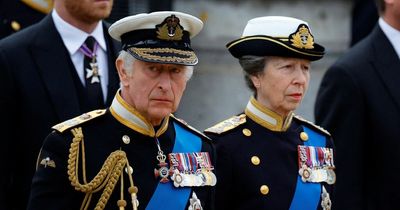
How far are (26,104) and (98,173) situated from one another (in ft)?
3.99

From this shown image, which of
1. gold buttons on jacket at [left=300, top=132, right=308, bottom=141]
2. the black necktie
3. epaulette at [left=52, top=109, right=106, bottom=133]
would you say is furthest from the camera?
the black necktie

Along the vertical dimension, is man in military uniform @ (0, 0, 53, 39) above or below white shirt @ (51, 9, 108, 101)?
below

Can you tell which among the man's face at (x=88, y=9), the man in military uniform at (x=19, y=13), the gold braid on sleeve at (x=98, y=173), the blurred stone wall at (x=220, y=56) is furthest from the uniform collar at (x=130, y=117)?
the blurred stone wall at (x=220, y=56)

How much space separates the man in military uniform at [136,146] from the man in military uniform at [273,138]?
0.43 meters

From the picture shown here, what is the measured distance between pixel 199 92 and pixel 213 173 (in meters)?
4.98

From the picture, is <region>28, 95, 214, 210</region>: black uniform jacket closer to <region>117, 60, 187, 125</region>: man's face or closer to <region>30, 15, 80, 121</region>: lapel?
<region>117, 60, 187, 125</region>: man's face

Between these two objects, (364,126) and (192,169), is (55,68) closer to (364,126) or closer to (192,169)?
(192,169)

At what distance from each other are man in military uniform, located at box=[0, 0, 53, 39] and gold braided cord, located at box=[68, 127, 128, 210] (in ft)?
8.70

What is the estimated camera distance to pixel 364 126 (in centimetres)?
687

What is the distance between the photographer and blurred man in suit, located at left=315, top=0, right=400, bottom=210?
Answer: 6797mm

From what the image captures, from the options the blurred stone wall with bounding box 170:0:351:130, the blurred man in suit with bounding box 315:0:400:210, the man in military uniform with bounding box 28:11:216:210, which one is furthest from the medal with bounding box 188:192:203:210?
the blurred stone wall with bounding box 170:0:351:130

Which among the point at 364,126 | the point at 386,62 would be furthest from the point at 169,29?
the point at 386,62

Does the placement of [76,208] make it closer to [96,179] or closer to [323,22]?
[96,179]

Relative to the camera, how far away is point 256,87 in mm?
6129
